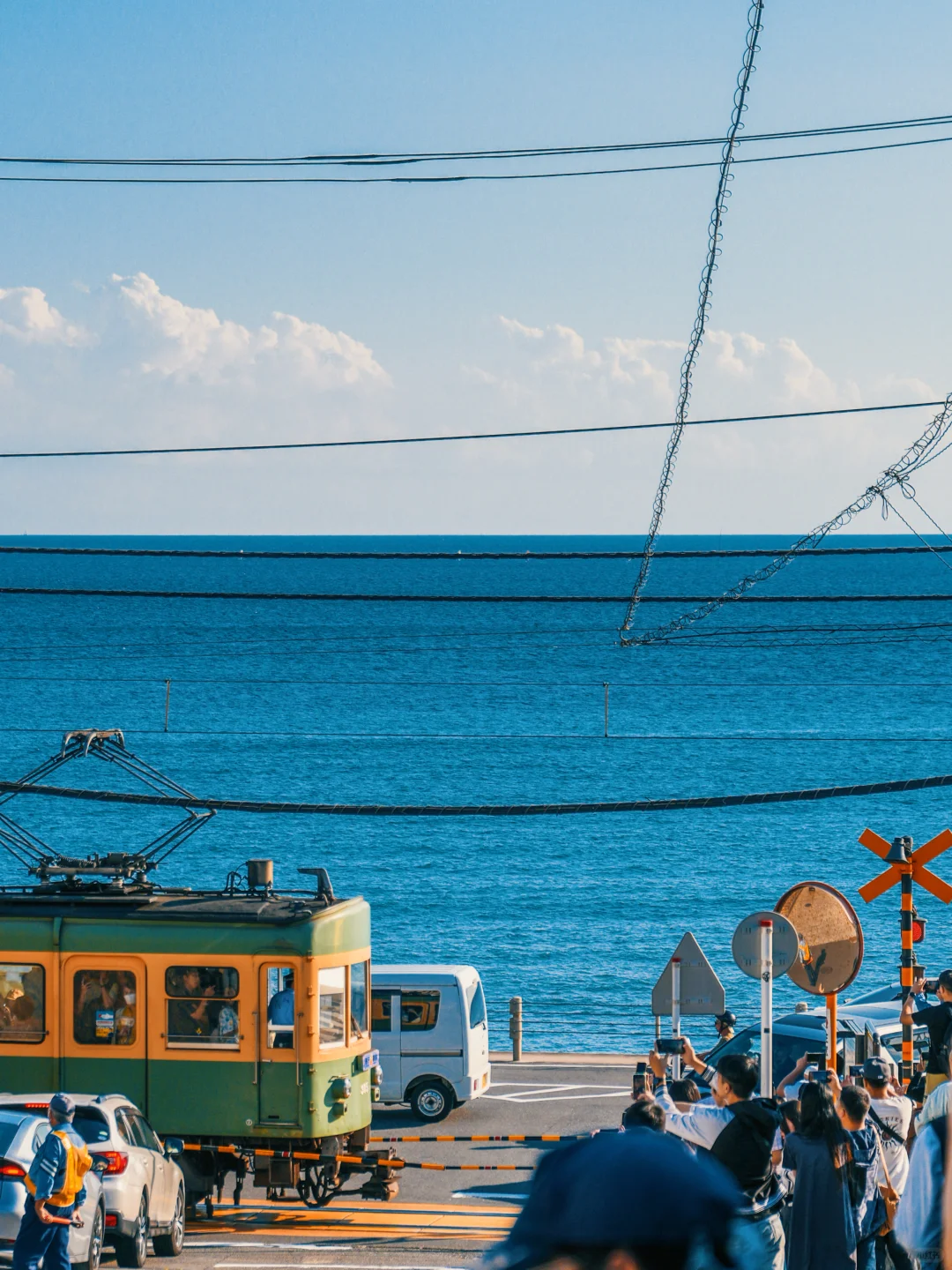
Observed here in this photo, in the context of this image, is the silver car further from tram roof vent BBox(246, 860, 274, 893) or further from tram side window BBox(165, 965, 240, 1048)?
tram roof vent BBox(246, 860, 274, 893)

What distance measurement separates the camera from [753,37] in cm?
1016

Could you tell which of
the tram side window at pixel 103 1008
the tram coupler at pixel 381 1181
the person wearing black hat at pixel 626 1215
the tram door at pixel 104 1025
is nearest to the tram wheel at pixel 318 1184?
the tram coupler at pixel 381 1181

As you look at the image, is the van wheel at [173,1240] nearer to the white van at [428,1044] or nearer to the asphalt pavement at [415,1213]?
the asphalt pavement at [415,1213]

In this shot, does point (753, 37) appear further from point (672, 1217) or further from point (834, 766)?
point (834, 766)

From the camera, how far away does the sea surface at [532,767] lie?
49.5 meters

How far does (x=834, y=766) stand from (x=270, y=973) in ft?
232

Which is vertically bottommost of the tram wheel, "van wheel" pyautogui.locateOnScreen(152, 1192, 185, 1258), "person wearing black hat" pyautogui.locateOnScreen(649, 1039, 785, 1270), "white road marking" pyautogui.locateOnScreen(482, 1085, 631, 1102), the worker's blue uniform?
"white road marking" pyautogui.locateOnScreen(482, 1085, 631, 1102)

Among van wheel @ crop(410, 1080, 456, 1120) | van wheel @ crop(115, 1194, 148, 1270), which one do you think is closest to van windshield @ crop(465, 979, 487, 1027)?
van wheel @ crop(410, 1080, 456, 1120)

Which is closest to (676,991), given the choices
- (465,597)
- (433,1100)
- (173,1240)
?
(173,1240)

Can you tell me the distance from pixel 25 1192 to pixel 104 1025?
4.73m

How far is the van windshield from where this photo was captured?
23.2 metres

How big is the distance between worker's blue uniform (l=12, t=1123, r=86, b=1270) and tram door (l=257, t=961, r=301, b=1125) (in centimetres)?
555

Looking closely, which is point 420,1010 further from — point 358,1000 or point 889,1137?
point 889,1137

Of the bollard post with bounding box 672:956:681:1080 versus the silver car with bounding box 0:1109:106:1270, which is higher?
the bollard post with bounding box 672:956:681:1080
